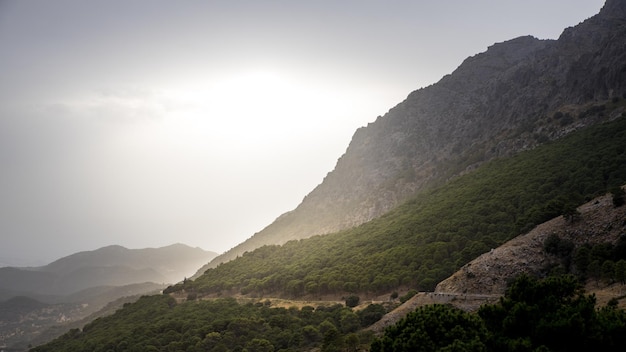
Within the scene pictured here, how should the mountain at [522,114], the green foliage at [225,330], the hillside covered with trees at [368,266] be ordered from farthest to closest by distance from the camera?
1. the mountain at [522,114]
2. the hillside covered with trees at [368,266]
3. the green foliage at [225,330]

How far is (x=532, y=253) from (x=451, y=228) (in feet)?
108

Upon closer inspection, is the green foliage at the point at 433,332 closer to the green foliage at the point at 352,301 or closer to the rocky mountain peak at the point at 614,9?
the green foliage at the point at 352,301

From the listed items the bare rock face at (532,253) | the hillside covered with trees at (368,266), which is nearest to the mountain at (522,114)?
the hillside covered with trees at (368,266)

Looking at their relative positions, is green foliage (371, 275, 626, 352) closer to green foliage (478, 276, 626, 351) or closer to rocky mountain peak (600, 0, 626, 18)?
green foliage (478, 276, 626, 351)

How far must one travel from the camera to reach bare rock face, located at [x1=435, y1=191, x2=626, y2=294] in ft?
180

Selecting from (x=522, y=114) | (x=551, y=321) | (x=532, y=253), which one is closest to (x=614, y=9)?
(x=522, y=114)

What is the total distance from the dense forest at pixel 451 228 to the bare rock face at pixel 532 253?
3.21m

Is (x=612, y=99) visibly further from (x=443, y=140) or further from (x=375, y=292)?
(x=375, y=292)

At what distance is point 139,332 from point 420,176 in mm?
135851

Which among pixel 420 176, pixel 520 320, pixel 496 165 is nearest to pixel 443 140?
pixel 420 176

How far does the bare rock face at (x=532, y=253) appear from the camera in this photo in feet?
180

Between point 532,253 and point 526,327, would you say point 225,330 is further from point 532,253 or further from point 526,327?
point 526,327

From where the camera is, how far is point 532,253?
192ft

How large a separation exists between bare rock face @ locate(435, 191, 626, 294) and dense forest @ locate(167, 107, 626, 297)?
3211 mm
